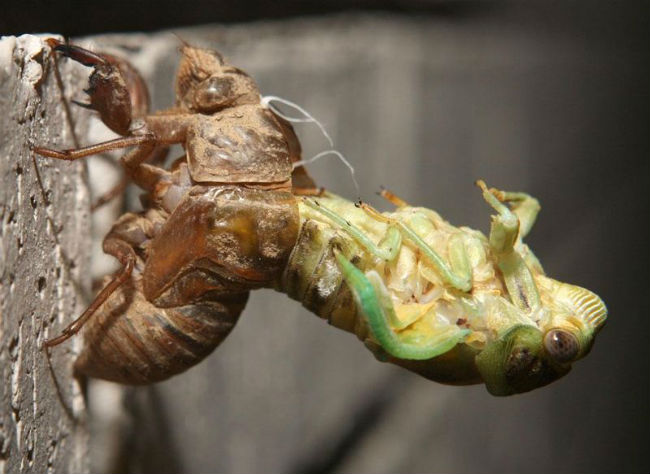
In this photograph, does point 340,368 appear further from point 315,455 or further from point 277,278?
point 277,278

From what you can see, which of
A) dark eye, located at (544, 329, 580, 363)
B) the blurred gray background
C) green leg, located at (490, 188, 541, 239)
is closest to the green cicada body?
dark eye, located at (544, 329, 580, 363)

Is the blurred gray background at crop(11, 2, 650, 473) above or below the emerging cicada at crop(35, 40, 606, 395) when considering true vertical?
below

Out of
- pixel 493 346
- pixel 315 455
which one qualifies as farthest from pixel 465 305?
pixel 315 455

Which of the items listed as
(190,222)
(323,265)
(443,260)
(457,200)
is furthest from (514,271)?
(457,200)

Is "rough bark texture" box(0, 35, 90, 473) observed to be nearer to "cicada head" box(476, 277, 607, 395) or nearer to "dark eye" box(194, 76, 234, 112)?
"dark eye" box(194, 76, 234, 112)

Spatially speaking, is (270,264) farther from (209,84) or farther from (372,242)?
(209,84)

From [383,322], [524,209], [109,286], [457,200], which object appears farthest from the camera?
[457,200]
